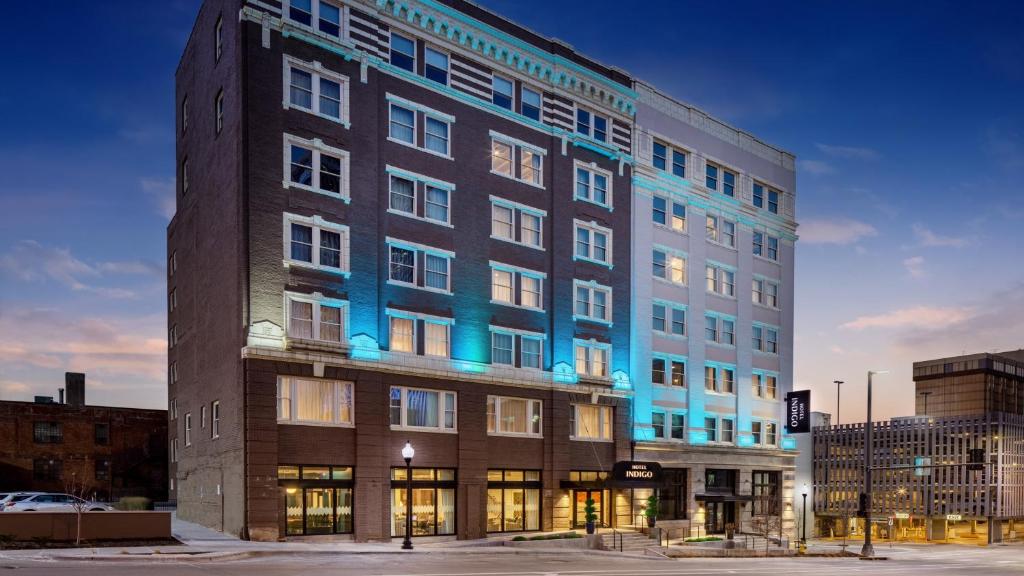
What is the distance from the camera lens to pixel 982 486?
117562mm

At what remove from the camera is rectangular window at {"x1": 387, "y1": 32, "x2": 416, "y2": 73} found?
43781 mm

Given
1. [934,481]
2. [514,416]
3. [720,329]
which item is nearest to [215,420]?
[514,416]

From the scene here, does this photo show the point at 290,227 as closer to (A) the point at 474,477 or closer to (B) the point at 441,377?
(B) the point at 441,377

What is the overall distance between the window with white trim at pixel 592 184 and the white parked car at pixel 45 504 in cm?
2952

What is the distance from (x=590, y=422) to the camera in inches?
2007

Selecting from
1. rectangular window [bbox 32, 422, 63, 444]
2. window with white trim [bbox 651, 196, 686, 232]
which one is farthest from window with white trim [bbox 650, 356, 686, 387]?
rectangular window [bbox 32, 422, 63, 444]

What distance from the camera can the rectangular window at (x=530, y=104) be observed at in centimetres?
4959

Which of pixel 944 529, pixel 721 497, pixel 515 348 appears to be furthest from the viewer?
pixel 944 529

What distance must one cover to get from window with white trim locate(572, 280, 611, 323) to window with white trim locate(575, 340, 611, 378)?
149 cm

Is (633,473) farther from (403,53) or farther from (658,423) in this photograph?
(403,53)

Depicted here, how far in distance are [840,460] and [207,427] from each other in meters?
127

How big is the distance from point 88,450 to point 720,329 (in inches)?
1991

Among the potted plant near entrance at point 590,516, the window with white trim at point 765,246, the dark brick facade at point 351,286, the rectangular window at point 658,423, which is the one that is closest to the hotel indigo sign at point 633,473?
the dark brick facade at point 351,286

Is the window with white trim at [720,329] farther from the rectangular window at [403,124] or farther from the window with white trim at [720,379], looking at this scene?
the rectangular window at [403,124]
